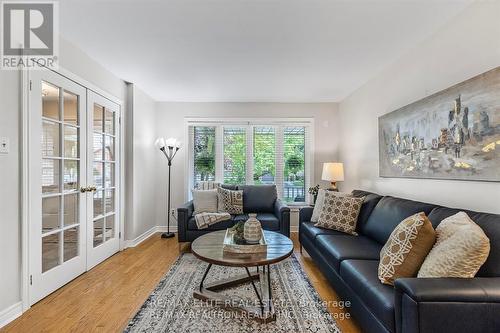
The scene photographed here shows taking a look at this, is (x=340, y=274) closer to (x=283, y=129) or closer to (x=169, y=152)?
(x=283, y=129)

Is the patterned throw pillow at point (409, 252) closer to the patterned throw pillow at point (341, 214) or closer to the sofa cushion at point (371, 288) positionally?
the sofa cushion at point (371, 288)

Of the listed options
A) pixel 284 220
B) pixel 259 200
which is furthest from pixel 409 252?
pixel 259 200

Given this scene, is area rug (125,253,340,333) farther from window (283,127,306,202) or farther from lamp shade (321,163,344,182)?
window (283,127,306,202)

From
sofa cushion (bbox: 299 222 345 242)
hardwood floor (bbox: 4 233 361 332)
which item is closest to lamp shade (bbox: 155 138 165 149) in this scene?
hardwood floor (bbox: 4 233 361 332)

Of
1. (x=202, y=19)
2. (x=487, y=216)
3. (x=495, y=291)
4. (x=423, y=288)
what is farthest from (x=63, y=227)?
(x=487, y=216)

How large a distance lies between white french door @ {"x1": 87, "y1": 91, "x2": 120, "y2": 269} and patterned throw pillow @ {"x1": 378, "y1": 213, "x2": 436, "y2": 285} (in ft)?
10.0

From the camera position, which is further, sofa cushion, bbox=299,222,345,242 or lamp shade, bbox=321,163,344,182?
lamp shade, bbox=321,163,344,182

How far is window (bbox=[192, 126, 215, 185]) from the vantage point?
16.4 feet

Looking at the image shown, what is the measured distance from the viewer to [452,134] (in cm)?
218

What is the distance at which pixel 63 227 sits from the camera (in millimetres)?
2627

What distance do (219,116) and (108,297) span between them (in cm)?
338

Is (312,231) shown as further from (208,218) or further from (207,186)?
(207,186)

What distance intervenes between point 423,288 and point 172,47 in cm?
286

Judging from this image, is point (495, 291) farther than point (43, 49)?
No
